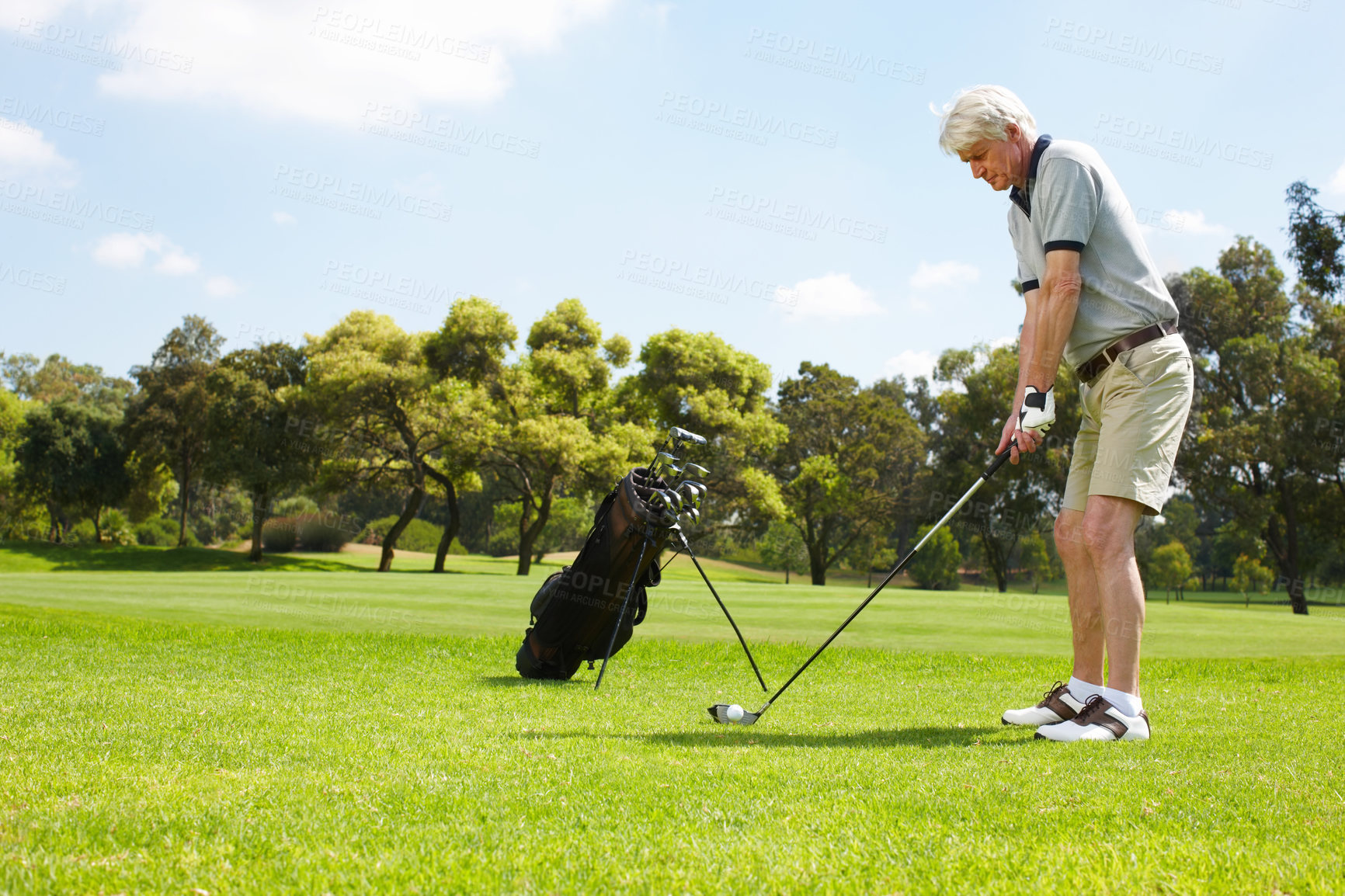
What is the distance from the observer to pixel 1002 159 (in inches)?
172

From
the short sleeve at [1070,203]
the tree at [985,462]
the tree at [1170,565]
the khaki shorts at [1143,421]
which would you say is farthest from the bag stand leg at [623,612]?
the tree at [1170,565]

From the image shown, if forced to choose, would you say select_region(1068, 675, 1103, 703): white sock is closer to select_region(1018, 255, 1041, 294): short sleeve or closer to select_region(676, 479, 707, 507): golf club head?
select_region(1018, 255, 1041, 294): short sleeve

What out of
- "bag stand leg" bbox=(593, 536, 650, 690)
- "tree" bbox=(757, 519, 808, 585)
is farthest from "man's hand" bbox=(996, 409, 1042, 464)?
"tree" bbox=(757, 519, 808, 585)

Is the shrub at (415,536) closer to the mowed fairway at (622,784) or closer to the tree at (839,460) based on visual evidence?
the tree at (839,460)

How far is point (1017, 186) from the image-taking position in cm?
448

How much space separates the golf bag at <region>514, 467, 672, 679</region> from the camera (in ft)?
17.9

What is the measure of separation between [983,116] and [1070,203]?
1.93 ft

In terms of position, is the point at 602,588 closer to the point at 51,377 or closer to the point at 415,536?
the point at 415,536

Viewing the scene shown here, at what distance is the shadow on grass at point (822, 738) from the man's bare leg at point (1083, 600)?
625mm

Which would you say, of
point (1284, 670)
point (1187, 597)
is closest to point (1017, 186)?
point (1284, 670)

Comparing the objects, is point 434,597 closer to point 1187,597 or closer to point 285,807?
point 285,807

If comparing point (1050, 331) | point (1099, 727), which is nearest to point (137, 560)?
point (1050, 331)

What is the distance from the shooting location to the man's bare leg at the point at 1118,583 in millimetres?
4031

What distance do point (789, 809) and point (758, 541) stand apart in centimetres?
4946
